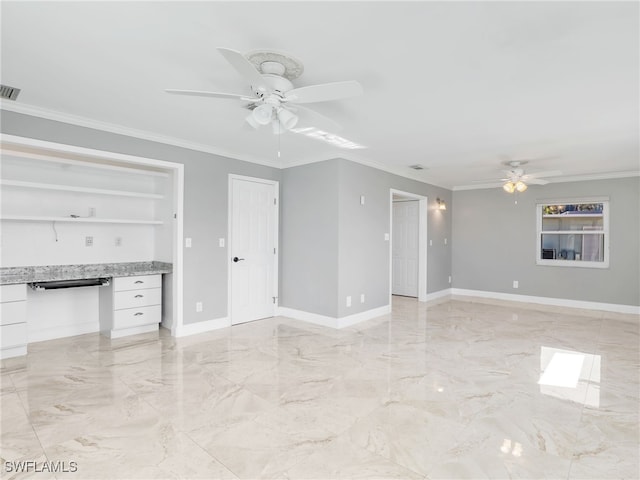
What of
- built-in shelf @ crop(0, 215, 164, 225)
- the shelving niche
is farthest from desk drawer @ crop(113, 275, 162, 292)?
built-in shelf @ crop(0, 215, 164, 225)

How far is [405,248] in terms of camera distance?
24.2ft

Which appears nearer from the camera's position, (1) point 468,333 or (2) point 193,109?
(2) point 193,109

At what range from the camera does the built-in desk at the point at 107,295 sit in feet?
11.5

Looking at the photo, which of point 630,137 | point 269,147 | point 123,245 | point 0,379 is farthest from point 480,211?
point 0,379

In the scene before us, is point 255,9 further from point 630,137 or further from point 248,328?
point 630,137

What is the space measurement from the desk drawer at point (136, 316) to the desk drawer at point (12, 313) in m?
0.86

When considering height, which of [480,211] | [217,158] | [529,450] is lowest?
[529,450]

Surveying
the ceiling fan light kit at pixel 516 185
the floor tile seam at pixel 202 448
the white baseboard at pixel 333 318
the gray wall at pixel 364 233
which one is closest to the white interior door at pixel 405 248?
the gray wall at pixel 364 233

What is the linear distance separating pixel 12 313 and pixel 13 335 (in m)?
0.22

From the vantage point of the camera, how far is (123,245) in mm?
4809

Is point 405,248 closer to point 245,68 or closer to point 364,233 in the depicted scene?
point 364,233

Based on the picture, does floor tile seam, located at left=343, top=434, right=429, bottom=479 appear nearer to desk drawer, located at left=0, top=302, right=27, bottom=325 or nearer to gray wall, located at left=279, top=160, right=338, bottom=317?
gray wall, located at left=279, top=160, right=338, bottom=317

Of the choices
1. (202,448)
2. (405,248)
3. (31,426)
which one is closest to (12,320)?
(31,426)

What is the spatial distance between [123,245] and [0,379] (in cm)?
206
